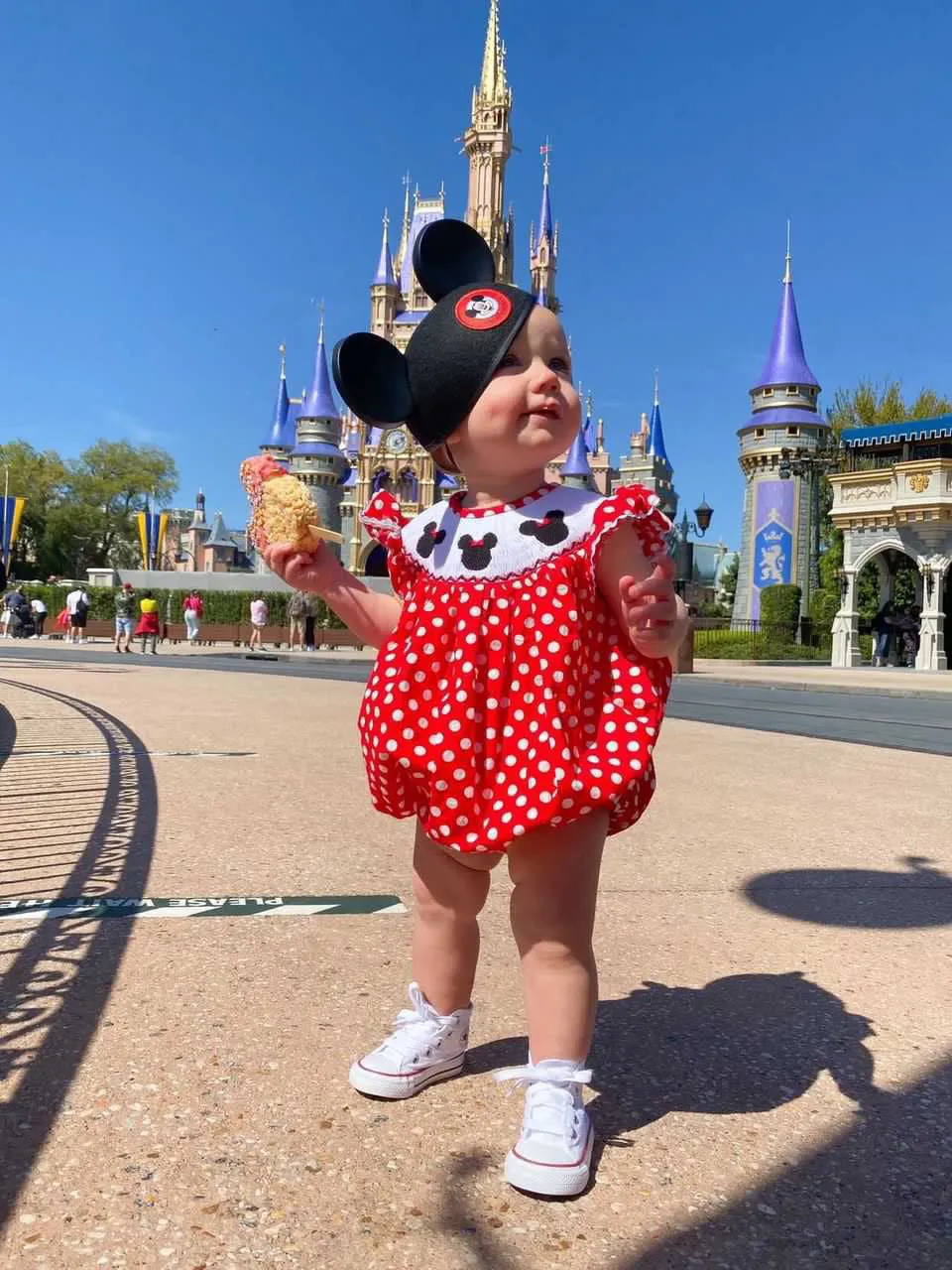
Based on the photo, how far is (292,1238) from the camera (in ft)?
4.63

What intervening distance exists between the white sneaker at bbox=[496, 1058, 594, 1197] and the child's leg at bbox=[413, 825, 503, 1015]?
0.92 ft

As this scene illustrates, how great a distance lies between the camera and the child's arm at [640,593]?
183 cm

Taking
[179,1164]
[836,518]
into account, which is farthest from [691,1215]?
[836,518]

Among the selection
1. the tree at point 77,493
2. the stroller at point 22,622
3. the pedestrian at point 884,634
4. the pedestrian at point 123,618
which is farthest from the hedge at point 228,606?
the tree at point 77,493

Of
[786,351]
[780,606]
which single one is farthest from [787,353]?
[780,606]

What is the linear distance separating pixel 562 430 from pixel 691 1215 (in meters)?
1.46

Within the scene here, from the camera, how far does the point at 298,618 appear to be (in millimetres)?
27531

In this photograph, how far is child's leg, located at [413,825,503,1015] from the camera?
6.45 feet

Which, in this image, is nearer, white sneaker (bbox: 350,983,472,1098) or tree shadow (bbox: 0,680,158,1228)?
tree shadow (bbox: 0,680,158,1228)

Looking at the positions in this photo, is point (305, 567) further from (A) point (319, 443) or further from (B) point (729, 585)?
(B) point (729, 585)

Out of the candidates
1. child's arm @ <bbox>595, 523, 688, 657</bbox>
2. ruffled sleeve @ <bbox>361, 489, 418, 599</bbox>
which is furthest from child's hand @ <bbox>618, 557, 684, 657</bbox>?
ruffled sleeve @ <bbox>361, 489, 418, 599</bbox>

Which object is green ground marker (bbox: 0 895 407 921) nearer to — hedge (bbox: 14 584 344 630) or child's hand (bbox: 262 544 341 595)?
child's hand (bbox: 262 544 341 595)

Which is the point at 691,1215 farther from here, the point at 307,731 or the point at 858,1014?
the point at 307,731

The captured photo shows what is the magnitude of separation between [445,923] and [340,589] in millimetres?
754
